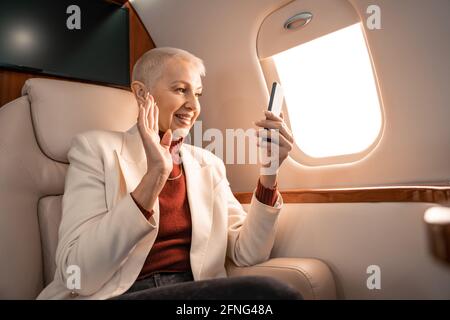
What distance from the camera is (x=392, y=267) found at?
0.88m

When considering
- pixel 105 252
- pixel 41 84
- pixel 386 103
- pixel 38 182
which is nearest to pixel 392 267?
pixel 386 103

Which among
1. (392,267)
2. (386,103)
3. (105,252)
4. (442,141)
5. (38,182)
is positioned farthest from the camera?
(386,103)

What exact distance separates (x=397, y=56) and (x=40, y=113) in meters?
1.13

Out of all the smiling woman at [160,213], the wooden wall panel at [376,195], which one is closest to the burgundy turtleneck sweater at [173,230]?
the smiling woman at [160,213]

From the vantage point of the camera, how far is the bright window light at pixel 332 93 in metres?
1.36

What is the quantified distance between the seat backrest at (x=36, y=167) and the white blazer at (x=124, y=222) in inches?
4.5

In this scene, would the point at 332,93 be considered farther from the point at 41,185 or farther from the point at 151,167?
the point at 41,185

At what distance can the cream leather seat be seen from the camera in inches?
34.4

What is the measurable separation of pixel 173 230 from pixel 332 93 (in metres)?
0.93

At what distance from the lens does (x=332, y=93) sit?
1488 millimetres
